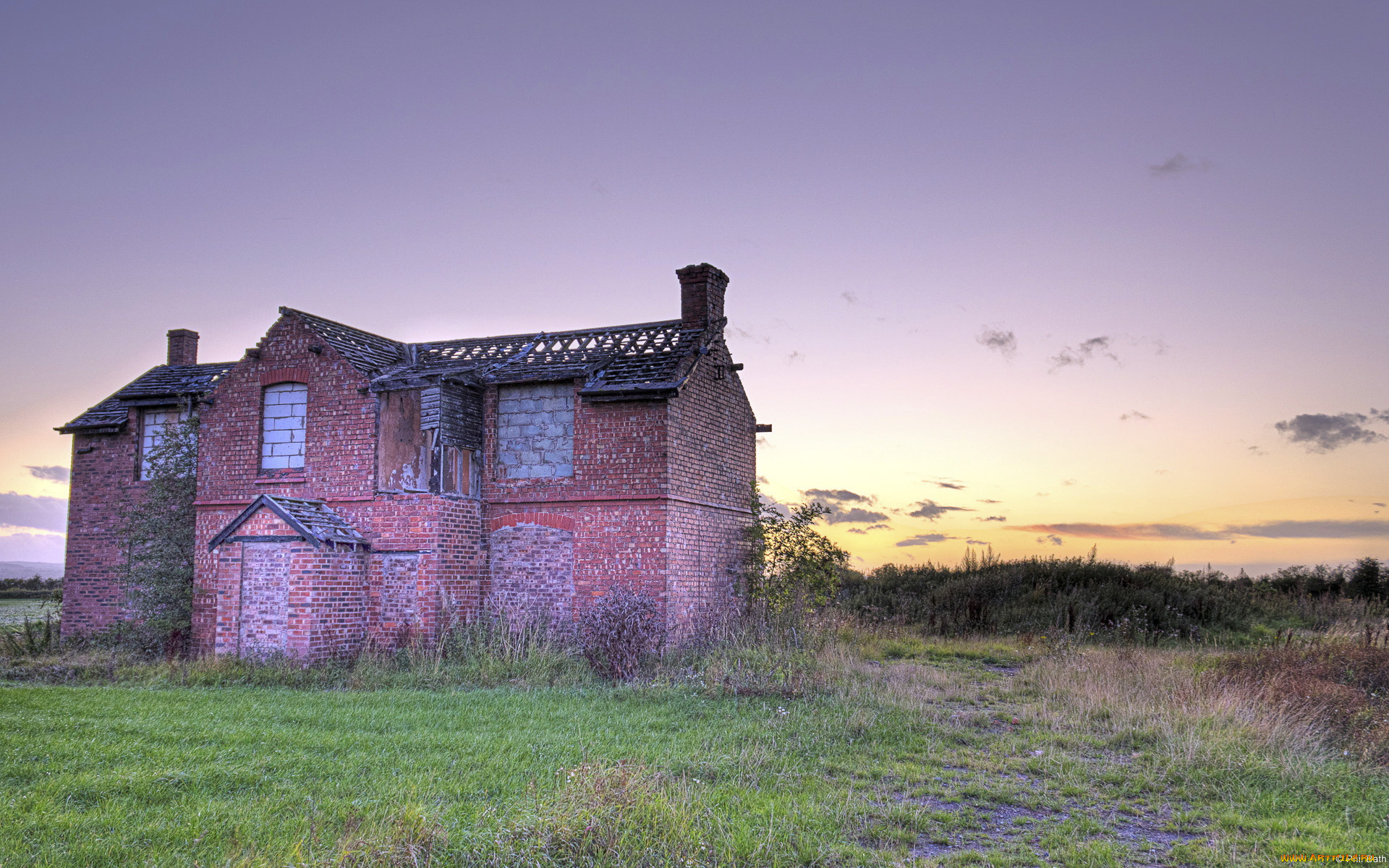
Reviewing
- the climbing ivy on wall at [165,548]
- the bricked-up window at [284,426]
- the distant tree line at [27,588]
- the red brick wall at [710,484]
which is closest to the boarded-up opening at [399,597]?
the bricked-up window at [284,426]

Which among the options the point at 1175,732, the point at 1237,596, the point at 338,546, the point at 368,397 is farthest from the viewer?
the point at 1237,596

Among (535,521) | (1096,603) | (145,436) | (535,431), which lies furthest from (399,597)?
(1096,603)

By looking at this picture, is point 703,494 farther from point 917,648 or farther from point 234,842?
point 234,842

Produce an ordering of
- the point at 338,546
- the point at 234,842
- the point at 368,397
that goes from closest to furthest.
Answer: the point at 234,842 < the point at 338,546 < the point at 368,397

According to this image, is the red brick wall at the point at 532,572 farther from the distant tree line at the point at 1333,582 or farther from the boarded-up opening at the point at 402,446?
the distant tree line at the point at 1333,582

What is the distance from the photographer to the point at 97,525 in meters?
21.1

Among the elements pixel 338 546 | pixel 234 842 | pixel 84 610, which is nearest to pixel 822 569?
pixel 338 546

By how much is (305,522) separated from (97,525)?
859 centimetres

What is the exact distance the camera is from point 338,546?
1595 cm

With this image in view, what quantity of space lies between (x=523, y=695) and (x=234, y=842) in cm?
606

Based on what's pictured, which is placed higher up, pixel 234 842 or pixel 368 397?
pixel 368 397

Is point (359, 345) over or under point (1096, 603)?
over

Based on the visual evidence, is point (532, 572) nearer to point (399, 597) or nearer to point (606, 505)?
point (606, 505)

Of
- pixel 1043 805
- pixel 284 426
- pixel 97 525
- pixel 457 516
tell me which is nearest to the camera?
pixel 1043 805
